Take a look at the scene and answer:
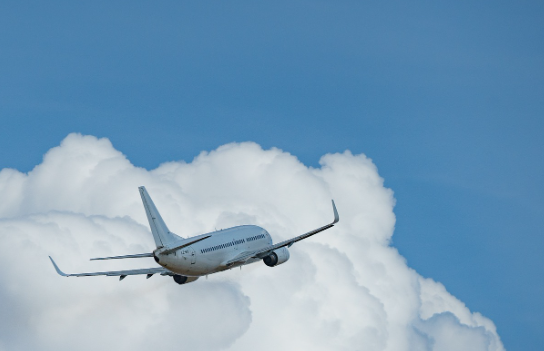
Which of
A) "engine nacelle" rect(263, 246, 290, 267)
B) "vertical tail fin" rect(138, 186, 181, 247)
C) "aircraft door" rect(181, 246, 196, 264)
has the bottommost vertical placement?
"aircraft door" rect(181, 246, 196, 264)

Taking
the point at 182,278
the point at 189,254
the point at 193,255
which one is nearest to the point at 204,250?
the point at 193,255

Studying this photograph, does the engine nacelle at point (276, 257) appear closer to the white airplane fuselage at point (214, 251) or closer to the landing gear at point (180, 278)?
the white airplane fuselage at point (214, 251)

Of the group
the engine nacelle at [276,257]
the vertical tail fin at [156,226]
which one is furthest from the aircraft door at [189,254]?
the engine nacelle at [276,257]

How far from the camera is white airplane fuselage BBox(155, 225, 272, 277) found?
113375 mm

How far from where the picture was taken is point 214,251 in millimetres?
120188

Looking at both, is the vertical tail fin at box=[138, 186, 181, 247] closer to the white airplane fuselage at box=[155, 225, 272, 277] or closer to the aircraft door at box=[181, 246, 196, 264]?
the white airplane fuselage at box=[155, 225, 272, 277]

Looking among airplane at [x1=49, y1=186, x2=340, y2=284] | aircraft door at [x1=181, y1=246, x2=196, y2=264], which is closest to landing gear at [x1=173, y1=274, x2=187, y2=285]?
airplane at [x1=49, y1=186, x2=340, y2=284]

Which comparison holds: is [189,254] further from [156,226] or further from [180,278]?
[180,278]

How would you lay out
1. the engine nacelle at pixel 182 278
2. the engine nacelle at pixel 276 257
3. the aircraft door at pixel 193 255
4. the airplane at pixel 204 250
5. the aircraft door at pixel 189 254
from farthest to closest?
the engine nacelle at pixel 276 257 → the engine nacelle at pixel 182 278 → the aircraft door at pixel 193 255 → the aircraft door at pixel 189 254 → the airplane at pixel 204 250

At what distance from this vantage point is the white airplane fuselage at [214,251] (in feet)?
372

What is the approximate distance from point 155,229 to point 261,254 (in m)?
18.4

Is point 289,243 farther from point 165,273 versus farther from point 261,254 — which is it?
point 165,273

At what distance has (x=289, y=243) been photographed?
122 m

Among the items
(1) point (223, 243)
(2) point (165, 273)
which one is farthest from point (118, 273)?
(1) point (223, 243)
